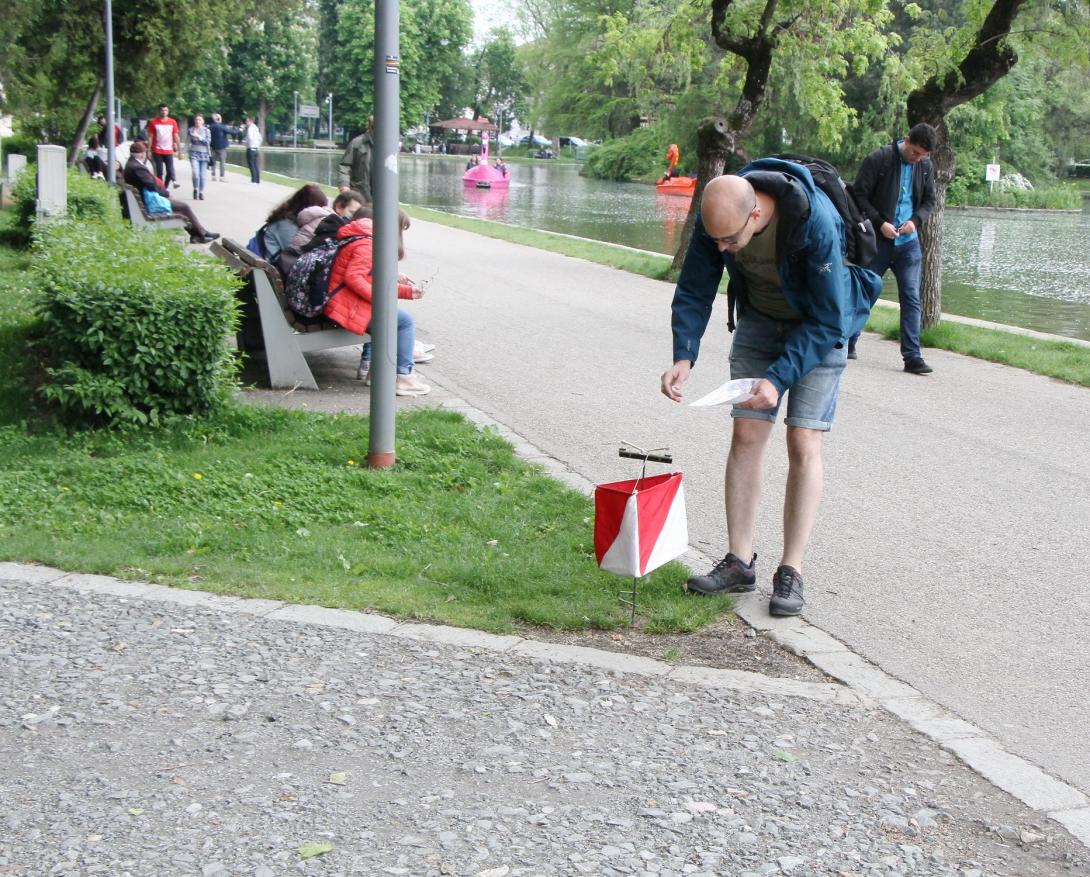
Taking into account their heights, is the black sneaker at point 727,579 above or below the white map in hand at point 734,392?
below

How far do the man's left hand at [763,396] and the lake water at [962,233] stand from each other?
1164 centimetres

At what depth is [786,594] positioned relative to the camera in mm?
5137

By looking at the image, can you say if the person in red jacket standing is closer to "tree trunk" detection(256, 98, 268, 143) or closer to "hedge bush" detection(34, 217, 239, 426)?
"hedge bush" detection(34, 217, 239, 426)

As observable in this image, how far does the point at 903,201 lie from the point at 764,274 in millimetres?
5848

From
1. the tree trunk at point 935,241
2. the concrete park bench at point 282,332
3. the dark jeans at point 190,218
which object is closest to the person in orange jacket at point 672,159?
the dark jeans at point 190,218

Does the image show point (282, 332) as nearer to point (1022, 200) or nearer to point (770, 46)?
point (770, 46)

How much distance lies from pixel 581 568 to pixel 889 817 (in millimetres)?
2111

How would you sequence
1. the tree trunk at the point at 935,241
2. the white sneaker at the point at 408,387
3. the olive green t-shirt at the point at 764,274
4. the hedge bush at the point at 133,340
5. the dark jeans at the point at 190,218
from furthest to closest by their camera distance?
the dark jeans at the point at 190,218 < the tree trunk at the point at 935,241 < the white sneaker at the point at 408,387 < the hedge bush at the point at 133,340 < the olive green t-shirt at the point at 764,274

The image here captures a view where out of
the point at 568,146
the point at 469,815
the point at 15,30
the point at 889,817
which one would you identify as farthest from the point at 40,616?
the point at 568,146

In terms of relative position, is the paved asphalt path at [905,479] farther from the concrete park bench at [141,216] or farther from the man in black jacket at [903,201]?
the concrete park bench at [141,216]

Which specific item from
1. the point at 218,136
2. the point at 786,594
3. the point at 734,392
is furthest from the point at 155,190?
the point at 218,136

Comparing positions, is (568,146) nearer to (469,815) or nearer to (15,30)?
(15,30)

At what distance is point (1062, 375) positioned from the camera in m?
10.6

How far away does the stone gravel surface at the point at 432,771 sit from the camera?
3.24m
